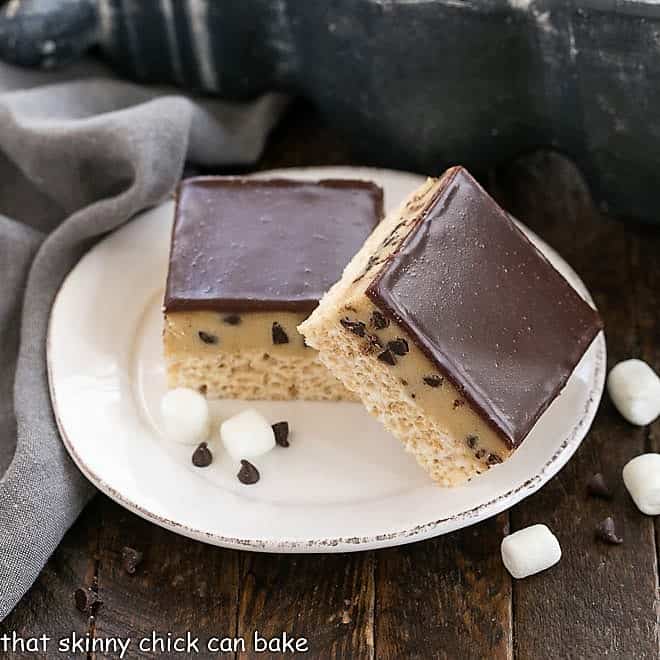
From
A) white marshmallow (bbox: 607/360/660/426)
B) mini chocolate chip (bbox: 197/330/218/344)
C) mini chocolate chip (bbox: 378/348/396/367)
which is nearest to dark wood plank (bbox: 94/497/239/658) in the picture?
mini chocolate chip (bbox: 197/330/218/344)

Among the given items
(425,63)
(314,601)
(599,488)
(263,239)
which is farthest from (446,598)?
(425,63)

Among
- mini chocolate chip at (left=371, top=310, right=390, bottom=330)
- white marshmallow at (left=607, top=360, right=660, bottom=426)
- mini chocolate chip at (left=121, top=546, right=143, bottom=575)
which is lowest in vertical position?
mini chocolate chip at (left=121, top=546, right=143, bottom=575)

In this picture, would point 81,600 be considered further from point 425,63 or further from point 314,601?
point 425,63

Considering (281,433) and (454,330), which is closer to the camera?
(454,330)

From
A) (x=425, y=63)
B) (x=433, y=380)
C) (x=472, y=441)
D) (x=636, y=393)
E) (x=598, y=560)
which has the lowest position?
(x=598, y=560)

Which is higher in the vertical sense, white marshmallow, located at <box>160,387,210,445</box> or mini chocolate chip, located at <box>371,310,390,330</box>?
mini chocolate chip, located at <box>371,310,390,330</box>

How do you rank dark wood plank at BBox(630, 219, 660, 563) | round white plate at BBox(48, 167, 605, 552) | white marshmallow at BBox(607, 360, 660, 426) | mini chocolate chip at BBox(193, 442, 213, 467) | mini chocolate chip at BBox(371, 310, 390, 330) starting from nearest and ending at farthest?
1. mini chocolate chip at BBox(371, 310, 390, 330)
2. round white plate at BBox(48, 167, 605, 552)
3. mini chocolate chip at BBox(193, 442, 213, 467)
4. white marshmallow at BBox(607, 360, 660, 426)
5. dark wood plank at BBox(630, 219, 660, 563)

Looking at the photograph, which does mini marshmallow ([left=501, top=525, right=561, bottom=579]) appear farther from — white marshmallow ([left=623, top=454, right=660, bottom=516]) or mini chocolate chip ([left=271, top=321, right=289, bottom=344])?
mini chocolate chip ([left=271, top=321, right=289, bottom=344])
